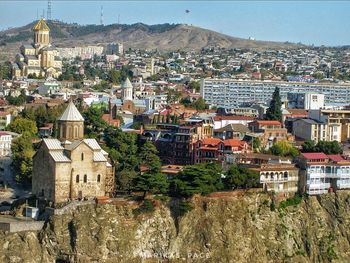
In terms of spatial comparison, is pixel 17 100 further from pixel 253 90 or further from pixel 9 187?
pixel 253 90

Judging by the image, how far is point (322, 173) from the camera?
36562mm

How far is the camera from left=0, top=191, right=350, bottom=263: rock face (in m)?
30.6

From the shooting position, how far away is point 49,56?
71.9 metres

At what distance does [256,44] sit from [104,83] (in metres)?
78.0

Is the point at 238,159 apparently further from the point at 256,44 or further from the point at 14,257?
the point at 256,44

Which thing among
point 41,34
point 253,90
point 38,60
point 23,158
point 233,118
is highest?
point 41,34

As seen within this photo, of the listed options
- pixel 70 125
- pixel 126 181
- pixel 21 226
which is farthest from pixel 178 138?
pixel 21 226

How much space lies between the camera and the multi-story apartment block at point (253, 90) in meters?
62.7

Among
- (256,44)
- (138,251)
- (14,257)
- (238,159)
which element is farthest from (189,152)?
(256,44)

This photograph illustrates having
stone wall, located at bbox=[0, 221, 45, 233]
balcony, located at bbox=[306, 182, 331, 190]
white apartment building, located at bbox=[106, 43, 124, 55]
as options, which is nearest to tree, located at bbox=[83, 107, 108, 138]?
balcony, located at bbox=[306, 182, 331, 190]

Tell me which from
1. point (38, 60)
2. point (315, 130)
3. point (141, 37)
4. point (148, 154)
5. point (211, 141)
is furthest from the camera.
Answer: point (141, 37)

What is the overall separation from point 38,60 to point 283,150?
116 feet

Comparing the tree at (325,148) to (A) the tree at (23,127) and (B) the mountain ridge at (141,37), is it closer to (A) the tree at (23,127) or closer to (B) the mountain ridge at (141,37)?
(A) the tree at (23,127)

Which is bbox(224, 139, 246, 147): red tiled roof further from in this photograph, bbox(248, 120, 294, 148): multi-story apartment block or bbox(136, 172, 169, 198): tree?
bbox(136, 172, 169, 198): tree
